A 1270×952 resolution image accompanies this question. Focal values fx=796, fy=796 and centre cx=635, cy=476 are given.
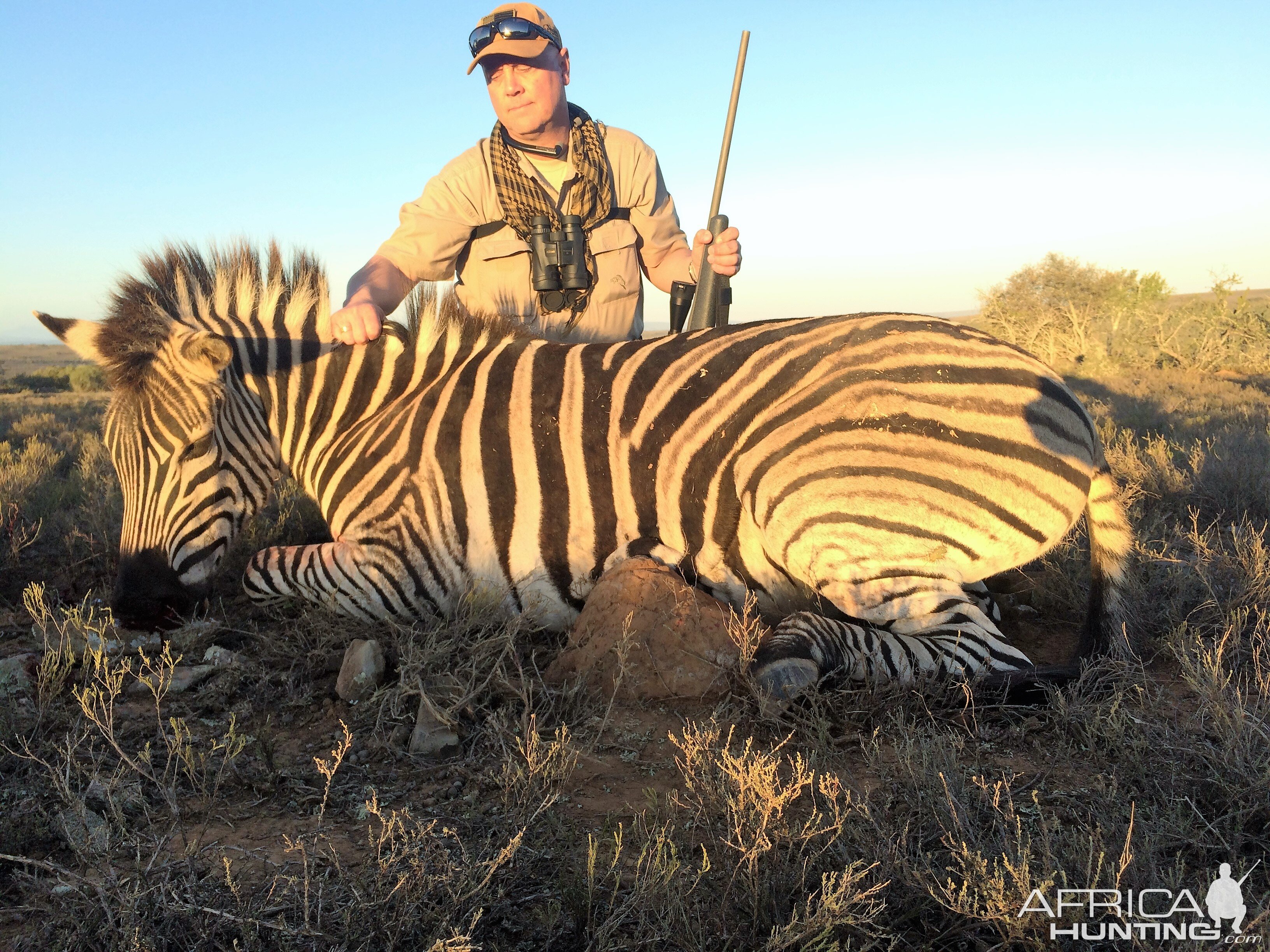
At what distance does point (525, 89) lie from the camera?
4598 millimetres

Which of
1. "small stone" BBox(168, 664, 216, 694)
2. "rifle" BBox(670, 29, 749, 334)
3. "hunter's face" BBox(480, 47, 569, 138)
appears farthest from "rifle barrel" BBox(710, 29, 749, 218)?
"small stone" BBox(168, 664, 216, 694)

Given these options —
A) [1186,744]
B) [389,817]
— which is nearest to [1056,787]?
[1186,744]

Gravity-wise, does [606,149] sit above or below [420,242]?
above

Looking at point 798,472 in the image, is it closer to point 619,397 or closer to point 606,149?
point 619,397

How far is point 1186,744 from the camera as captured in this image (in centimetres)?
222

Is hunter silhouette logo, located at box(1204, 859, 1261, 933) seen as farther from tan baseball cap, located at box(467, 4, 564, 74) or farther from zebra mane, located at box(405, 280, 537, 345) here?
tan baseball cap, located at box(467, 4, 564, 74)

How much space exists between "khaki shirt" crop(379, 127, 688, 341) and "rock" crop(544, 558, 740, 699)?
188 cm

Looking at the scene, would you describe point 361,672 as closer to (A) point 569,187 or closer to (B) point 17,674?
(B) point 17,674

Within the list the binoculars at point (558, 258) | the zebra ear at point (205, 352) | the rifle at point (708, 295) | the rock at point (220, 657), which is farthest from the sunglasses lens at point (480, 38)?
the rock at point (220, 657)

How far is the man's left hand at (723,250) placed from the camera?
14.7 feet

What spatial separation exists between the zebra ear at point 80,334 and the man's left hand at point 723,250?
9.96 ft

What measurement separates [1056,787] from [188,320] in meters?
3.83

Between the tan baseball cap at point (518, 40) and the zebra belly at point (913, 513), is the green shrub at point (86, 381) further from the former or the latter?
the zebra belly at point (913, 513)

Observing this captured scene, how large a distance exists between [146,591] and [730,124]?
4791 mm
